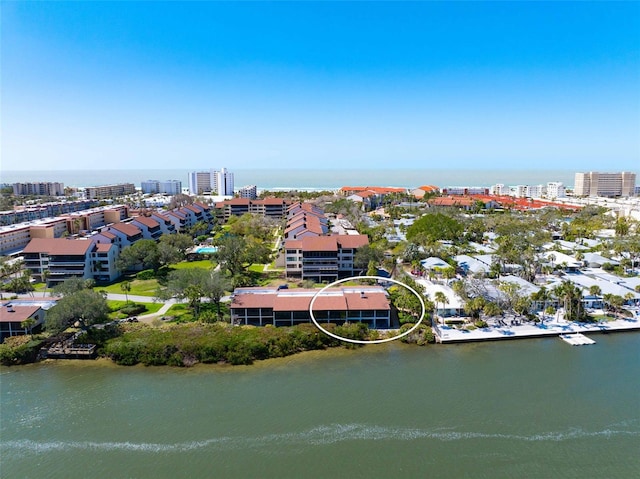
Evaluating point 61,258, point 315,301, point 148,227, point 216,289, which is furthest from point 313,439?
point 148,227

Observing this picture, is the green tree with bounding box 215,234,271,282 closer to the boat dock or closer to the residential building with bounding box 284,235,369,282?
the residential building with bounding box 284,235,369,282

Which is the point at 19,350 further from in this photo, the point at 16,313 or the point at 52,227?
the point at 52,227

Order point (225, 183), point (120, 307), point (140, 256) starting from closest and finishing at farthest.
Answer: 1. point (120, 307)
2. point (140, 256)
3. point (225, 183)

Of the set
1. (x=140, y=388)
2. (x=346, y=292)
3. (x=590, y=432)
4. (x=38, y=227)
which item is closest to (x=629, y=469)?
(x=590, y=432)

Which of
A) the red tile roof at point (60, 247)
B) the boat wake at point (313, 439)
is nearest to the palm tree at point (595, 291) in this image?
the boat wake at point (313, 439)

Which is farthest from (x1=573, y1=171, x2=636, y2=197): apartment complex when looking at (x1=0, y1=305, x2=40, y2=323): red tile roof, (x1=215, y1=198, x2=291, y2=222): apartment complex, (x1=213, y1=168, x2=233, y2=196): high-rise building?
(x1=0, y1=305, x2=40, y2=323): red tile roof
